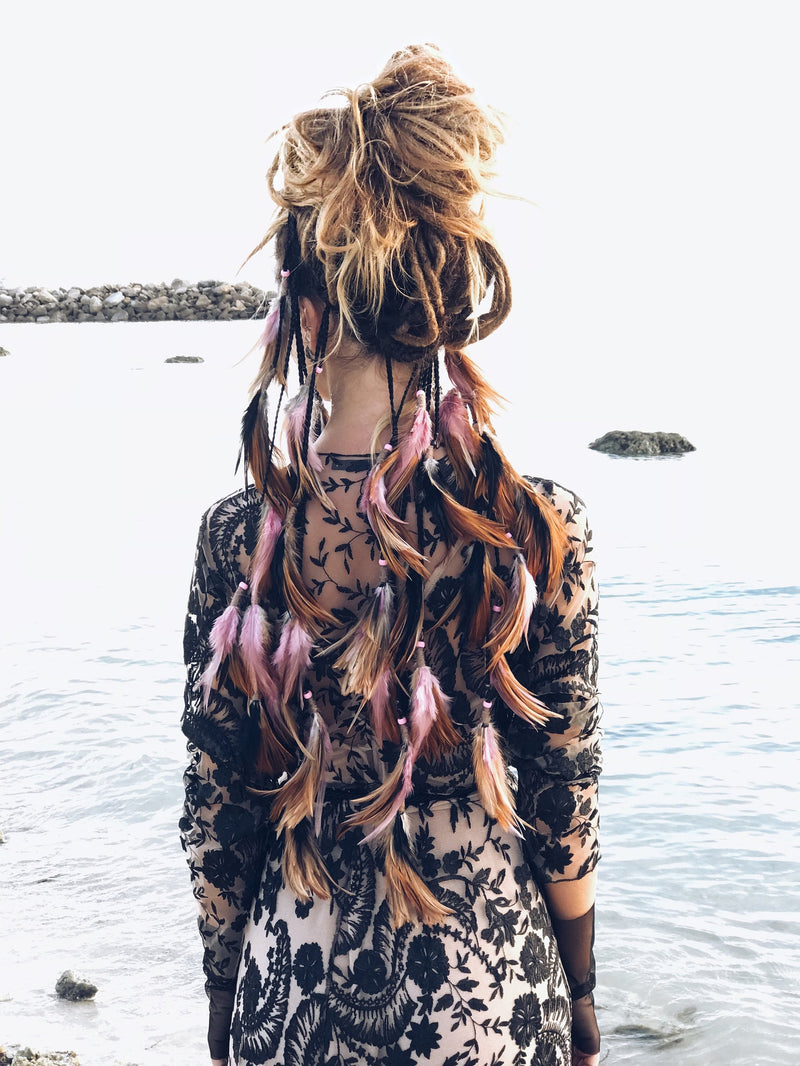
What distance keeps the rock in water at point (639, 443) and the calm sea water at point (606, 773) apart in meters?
3.23

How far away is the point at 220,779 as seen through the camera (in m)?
1.85

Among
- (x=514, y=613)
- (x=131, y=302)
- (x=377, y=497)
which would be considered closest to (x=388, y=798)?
(x=514, y=613)

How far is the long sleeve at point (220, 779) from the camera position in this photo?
5.92 ft

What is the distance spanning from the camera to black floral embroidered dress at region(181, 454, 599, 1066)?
1.60 metres

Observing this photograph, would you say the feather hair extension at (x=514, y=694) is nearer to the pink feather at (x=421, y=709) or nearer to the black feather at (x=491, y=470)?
the pink feather at (x=421, y=709)

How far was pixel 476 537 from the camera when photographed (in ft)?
5.46

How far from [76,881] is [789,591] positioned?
24.4 ft

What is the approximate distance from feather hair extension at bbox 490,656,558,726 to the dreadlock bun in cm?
52

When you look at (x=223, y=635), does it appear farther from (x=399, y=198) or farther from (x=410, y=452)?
(x=399, y=198)

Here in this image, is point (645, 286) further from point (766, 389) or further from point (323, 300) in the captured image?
point (323, 300)

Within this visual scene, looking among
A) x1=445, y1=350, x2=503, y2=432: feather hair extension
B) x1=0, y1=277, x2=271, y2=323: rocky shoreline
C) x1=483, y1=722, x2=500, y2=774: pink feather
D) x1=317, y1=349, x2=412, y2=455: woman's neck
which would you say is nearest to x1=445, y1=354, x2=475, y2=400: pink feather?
x1=445, y1=350, x2=503, y2=432: feather hair extension

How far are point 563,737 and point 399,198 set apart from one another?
3.02 ft

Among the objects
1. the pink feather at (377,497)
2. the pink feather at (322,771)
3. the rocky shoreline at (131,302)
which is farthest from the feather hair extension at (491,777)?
the rocky shoreline at (131,302)

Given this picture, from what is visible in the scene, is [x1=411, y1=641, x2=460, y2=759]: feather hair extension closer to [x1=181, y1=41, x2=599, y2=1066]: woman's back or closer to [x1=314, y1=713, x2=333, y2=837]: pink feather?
[x1=181, y1=41, x2=599, y2=1066]: woman's back
